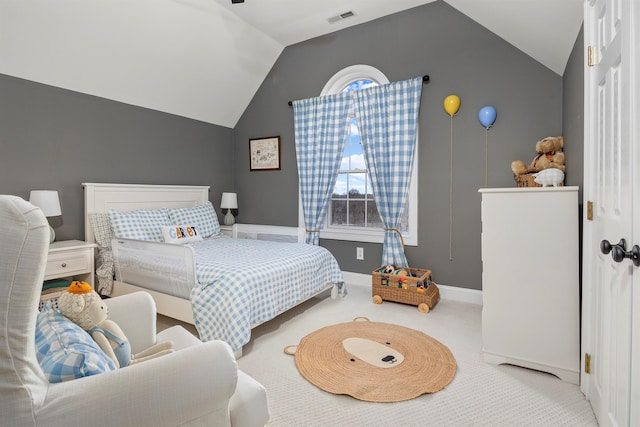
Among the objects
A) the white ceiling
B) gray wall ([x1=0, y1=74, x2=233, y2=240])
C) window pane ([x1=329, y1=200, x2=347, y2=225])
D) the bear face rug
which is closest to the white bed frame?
gray wall ([x1=0, y1=74, x2=233, y2=240])

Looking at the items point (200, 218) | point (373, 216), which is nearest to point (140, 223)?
point (200, 218)

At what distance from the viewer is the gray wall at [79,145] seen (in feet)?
9.59

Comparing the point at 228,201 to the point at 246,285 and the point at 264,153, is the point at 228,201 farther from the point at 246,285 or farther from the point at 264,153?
the point at 246,285

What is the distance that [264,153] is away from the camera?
4.62 meters

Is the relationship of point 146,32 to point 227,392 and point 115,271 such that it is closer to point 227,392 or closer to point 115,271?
point 115,271

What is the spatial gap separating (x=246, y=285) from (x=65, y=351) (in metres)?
1.40

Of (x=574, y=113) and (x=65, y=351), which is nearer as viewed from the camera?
(x=65, y=351)

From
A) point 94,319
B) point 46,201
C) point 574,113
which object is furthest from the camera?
point 46,201

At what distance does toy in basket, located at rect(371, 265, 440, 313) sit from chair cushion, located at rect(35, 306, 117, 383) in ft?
8.54

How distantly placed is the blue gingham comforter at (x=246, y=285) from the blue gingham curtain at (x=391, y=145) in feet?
2.82

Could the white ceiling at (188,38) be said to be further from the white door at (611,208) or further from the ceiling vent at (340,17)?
the white door at (611,208)

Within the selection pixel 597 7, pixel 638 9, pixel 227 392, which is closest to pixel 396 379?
pixel 227 392

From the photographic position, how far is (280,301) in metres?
2.59

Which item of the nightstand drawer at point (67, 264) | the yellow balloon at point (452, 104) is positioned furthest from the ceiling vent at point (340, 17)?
the nightstand drawer at point (67, 264)
